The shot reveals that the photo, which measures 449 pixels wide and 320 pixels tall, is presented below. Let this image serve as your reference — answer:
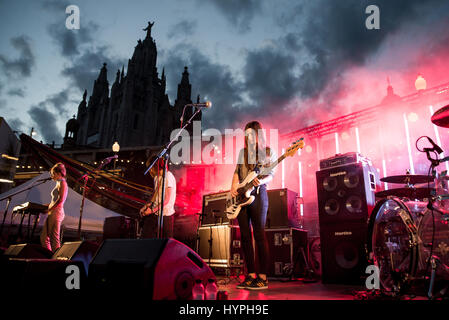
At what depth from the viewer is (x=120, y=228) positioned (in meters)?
6.88

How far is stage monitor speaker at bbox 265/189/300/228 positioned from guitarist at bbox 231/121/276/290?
2.05m

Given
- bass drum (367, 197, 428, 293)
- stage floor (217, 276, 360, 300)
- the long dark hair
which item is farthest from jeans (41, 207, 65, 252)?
bass drum (367, 197, 428, 293)

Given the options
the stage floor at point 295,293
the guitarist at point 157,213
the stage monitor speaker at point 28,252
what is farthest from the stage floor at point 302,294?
the stage monitor speaker at point 28,252

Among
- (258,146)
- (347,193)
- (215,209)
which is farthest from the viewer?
(215,209)

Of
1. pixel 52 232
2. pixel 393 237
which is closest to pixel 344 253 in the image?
pixel 393 237

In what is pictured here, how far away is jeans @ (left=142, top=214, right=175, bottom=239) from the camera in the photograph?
372 centimetres

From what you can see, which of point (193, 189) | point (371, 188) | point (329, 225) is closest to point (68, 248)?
point (329, 225)

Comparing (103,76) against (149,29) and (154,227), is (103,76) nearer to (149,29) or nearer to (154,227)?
(149,29)

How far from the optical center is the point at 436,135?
7.48 meters

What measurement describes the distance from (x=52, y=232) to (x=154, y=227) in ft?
6.23

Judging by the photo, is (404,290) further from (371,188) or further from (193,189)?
(193,189)

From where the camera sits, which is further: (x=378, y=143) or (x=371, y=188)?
(x=378, y=143)

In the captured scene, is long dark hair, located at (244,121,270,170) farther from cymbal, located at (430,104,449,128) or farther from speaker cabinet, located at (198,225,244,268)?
speaker cabinet, located at (198,225,244,268)
